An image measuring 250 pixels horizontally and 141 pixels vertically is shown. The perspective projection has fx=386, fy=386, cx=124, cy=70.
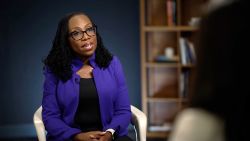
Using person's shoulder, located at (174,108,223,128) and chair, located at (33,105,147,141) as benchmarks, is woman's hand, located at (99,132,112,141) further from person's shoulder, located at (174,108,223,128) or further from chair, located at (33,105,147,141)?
person's shoulder, located at (174,108,223,128)

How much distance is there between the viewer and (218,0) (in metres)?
0.36

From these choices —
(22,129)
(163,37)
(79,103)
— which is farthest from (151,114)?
(79,103)

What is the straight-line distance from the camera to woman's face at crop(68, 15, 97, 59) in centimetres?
197

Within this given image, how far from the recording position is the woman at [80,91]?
1.96 metres

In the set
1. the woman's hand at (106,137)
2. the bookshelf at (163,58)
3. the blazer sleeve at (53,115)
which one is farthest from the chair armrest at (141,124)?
the bookshelf at (163,58)

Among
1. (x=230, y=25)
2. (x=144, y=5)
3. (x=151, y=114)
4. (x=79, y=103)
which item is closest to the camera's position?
(x=230, y=25)

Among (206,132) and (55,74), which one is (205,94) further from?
(55,74)

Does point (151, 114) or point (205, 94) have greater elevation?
point (205, 94)

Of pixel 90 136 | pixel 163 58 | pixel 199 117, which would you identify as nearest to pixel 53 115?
pixel 90 136

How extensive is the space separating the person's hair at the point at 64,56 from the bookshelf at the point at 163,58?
1.32 metres

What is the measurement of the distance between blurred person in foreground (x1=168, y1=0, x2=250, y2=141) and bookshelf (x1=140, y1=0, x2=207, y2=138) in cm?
299

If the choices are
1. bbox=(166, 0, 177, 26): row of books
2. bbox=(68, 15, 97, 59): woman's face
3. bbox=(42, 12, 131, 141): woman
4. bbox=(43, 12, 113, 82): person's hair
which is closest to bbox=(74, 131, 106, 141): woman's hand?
bbox=(42, 12, 131, 141): woman

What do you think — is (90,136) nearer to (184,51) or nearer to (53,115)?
(53,115)

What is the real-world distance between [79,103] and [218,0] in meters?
1.64
